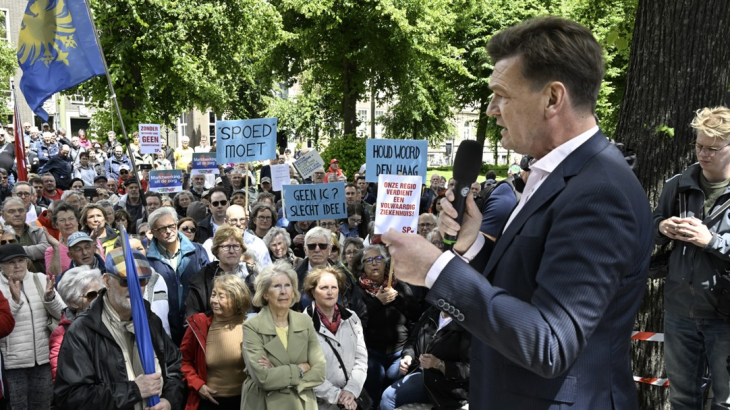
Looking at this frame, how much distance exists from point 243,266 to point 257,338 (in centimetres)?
152

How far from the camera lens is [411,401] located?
20.7 ft

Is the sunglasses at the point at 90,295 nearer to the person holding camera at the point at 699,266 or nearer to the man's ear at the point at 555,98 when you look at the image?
the person holding camera at the point at 699,266

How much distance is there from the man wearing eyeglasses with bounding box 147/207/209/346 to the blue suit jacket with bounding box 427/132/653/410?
5.12 m

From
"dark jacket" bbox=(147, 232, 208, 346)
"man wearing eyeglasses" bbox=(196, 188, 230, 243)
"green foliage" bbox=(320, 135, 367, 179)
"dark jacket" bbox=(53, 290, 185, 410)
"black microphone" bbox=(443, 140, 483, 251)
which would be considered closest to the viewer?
"black microphone" bbox=(443, 140, 483, 251)

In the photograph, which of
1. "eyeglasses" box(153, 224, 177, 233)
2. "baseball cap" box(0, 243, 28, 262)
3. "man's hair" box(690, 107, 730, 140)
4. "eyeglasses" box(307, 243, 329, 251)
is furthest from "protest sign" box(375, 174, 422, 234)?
"man's hair" box(690, 107, 730, 140)

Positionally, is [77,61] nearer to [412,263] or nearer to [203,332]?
[203,332]

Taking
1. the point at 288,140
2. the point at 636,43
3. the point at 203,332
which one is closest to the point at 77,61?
the point at 203,332

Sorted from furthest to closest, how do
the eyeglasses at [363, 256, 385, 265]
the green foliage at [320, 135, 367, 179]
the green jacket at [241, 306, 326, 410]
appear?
the green foliage at [320, 135, 367, 179] < the eyeglasses at [363, 256, 385, 265] < the green jacket at [241, 306, 326, 410]

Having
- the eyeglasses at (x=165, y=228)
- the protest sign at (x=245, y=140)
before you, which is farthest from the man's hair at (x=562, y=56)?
the protest sign at (x=245, y=140)

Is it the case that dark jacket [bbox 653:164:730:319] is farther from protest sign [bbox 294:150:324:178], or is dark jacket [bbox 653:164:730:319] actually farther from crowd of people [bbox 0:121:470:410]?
protest sign [bbox 294:150:324:178]

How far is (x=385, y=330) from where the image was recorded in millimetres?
6805

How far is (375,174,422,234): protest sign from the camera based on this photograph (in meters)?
8.12

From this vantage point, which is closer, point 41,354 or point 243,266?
point 41,354

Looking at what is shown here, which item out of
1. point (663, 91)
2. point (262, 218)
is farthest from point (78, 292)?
point (663, 91)
